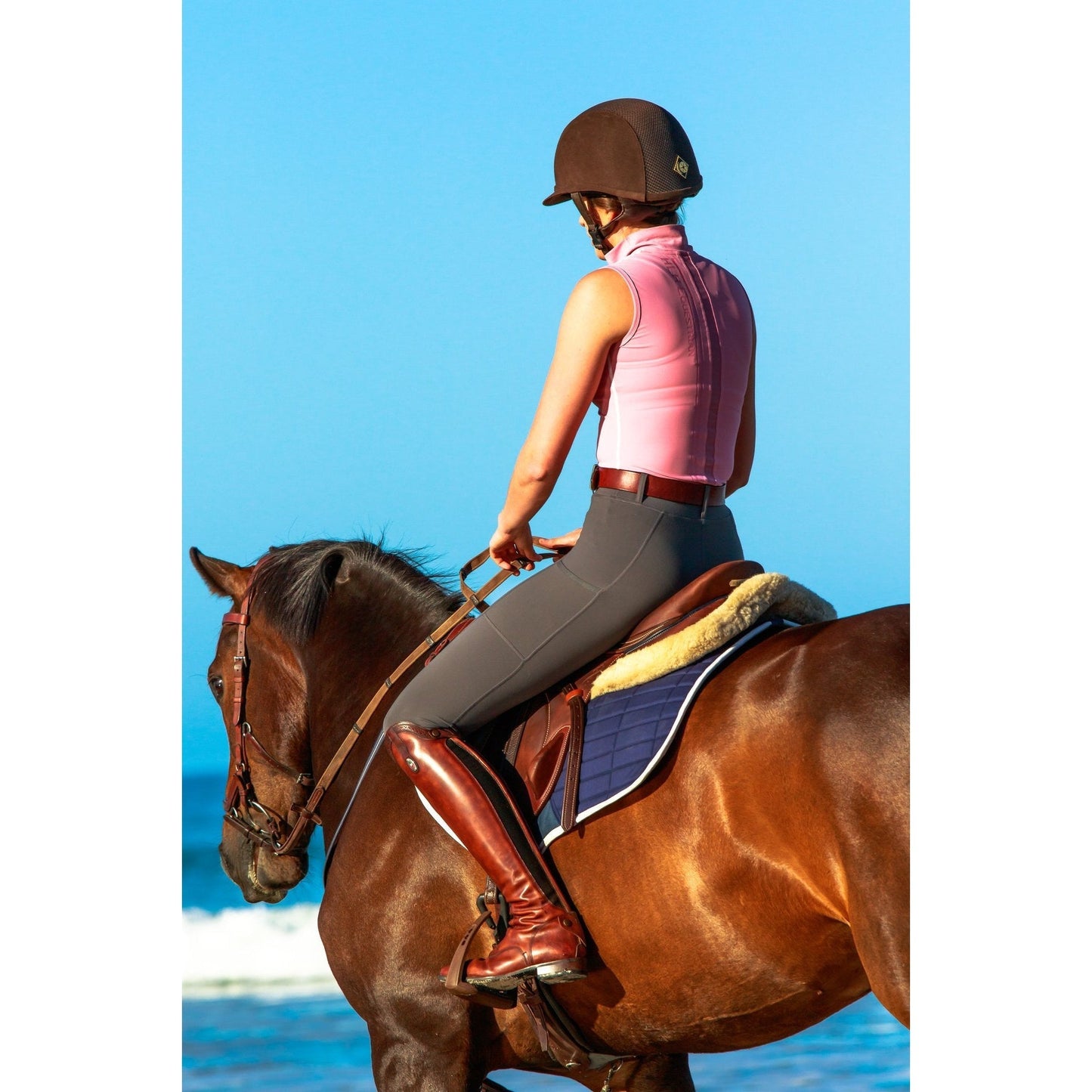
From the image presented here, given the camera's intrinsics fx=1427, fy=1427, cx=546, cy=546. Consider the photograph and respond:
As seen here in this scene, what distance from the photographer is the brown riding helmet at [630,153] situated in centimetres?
258

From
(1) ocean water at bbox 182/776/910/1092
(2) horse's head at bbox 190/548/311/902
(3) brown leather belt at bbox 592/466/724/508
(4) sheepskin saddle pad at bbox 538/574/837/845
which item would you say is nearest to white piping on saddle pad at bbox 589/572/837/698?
(4) sheepskin saddle pad at bbox 538/574/837/845

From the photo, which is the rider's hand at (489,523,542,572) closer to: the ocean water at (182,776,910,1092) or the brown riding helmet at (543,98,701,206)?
the brown riding helmet at (543,98,701,206)

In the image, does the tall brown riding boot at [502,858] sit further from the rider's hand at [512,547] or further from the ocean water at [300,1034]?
the ocean water at [300,1034]

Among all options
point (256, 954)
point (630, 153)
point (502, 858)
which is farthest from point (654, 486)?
point (256, 954)

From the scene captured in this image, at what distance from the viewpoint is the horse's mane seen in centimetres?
330

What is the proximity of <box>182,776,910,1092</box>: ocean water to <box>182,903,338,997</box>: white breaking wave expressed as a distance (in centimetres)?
1

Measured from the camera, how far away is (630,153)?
2.59 m

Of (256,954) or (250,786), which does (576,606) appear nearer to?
(250,786)

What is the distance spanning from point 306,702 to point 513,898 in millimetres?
1034
